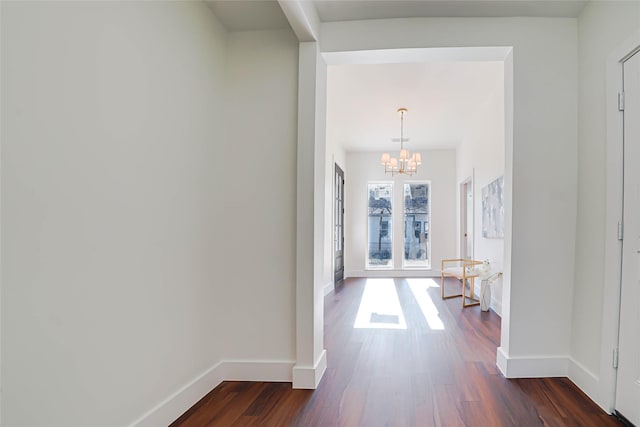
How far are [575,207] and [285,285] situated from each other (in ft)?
6.90

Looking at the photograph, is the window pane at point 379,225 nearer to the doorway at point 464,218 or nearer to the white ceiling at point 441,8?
the doorway at point 464,218

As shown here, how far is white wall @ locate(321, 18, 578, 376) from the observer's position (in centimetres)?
253

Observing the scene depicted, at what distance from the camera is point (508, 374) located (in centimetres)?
253

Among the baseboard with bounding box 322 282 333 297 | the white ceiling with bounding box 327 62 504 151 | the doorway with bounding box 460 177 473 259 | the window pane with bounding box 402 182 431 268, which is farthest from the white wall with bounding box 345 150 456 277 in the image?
the baseboard with bounding box 322 282 333 297

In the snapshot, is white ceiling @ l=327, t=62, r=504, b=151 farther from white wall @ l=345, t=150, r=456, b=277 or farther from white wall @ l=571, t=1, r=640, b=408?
white wall @ l=571, t=1, r=640, b=408

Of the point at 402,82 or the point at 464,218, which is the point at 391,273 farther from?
the point at 402,82

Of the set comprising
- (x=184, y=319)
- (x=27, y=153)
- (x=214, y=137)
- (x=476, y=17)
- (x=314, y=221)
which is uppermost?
(x=476, y=17)

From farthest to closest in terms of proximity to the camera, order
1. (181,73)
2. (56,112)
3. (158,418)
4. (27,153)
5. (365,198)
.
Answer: (365,198) → (181,73) → (158,418) → (56,112) → (27,153)

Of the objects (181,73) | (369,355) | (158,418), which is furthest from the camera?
(369,355)

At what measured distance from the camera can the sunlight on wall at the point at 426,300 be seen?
4.07 meters

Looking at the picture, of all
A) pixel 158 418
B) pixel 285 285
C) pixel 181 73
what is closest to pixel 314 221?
pixel 285 285

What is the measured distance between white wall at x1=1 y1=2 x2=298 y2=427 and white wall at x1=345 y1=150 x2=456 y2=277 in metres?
5.60

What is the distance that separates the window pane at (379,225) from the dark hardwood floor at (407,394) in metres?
4.66

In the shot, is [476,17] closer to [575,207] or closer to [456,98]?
[575,207]
